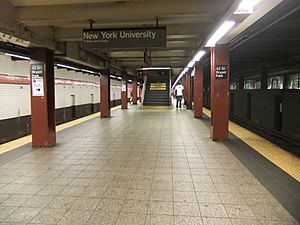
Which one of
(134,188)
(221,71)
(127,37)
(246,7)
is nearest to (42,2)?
(127,37)

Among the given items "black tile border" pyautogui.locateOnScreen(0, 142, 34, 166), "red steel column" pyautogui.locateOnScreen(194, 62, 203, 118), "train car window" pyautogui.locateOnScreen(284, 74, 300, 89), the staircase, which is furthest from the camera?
the staircase

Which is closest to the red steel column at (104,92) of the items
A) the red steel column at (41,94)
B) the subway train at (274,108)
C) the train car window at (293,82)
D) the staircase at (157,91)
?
the subway train at (274,108)

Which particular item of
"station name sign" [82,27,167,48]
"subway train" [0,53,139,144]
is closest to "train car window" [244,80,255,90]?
"subway train" [0,53,139,144]

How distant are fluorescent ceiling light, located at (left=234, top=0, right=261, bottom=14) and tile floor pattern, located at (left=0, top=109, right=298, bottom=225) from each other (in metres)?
2.41

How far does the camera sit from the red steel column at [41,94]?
6160 mm

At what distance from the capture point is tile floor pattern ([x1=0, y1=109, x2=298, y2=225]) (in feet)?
9.14

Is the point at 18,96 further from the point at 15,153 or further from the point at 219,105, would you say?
the point at 219,105

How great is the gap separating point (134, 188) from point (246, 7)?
2878 mm

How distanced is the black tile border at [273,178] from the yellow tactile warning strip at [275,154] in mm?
114

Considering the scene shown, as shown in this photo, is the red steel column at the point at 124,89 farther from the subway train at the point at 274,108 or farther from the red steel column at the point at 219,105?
the red steel column at the point at 219,105

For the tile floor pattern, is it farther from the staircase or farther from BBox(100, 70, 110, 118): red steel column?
the staircase

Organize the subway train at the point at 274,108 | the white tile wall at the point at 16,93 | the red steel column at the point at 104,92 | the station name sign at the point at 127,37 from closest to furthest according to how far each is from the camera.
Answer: the station name sign at the point at 127,37 < the subway train at the point at 274,108 < the white tile wall at the point at 16,93 < the red steel column at the point at 104,92

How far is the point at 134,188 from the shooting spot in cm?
359

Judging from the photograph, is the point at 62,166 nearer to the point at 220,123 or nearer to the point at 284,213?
the point at 284,213
